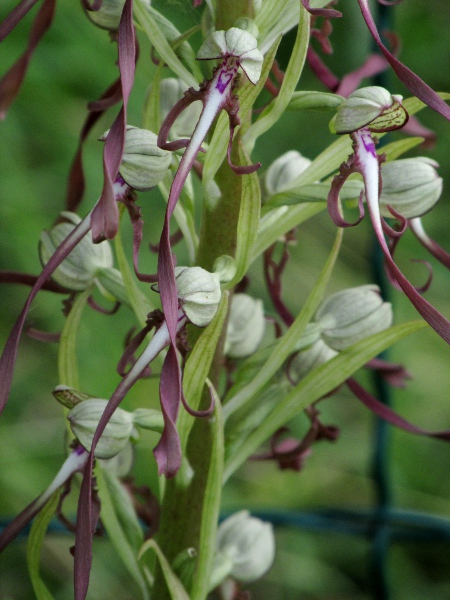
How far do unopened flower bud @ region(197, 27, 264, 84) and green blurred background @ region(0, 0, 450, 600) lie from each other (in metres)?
0.77

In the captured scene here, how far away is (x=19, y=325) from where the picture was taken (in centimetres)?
53

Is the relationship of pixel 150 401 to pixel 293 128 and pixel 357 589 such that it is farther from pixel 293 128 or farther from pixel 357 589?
pixel 293 128

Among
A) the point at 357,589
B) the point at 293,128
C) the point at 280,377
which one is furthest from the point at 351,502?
the point at 280,377

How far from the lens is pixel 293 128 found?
169 centimetres

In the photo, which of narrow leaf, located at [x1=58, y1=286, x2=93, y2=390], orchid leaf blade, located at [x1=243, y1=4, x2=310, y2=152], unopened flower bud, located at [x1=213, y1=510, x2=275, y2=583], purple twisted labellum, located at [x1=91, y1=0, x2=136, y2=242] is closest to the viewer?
purple twisted labellum, located at [x1=91, y1=0, x2=136, y2=242]

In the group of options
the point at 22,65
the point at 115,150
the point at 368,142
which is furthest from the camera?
the point at 22,65

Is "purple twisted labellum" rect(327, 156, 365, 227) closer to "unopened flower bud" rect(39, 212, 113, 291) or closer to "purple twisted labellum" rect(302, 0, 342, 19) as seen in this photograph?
"purple twisted labellum" rect(302, 0, 342, 19)

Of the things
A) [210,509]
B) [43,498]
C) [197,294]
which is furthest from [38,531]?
[197,294]

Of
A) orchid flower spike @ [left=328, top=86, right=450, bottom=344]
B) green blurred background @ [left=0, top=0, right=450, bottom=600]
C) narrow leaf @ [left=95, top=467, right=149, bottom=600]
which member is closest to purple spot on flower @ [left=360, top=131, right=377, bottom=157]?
orchid flower spike @ [left=328, top=86, right=450, bottom=344]

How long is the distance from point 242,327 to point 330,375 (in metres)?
0.13

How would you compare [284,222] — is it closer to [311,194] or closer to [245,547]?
[311,194]

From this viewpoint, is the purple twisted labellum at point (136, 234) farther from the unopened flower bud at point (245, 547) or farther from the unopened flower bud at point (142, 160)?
the unopened flower bud at point (245, 547)

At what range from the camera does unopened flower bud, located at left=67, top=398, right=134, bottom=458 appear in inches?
23.0

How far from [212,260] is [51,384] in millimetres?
919
